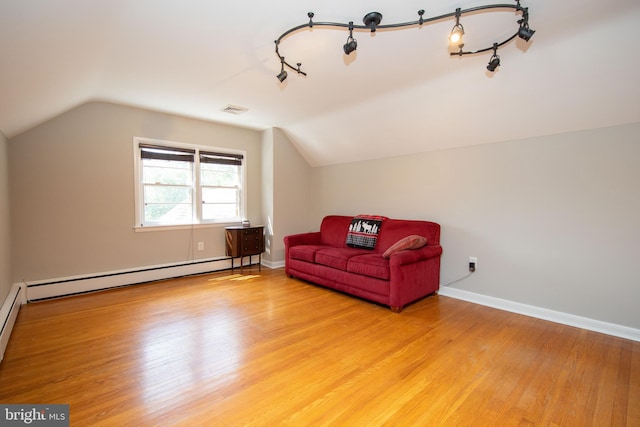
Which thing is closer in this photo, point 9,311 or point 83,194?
point 9,311

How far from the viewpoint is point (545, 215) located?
2.97 m

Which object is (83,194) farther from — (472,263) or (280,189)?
(472,263)

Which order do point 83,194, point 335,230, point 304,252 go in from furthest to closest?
point 335,230 < point 304,252 < point 83,194

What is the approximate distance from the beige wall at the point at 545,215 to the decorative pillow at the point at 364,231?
1.64 ft

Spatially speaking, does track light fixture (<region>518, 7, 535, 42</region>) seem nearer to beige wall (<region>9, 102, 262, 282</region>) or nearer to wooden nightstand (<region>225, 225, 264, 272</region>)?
wooden nightstand (<region>225, 225, 264, 272</region>)

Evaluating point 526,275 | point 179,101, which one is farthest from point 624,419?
point 179,101

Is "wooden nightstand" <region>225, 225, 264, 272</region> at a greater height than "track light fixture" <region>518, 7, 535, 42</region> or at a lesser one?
lesser

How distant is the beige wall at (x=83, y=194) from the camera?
11.0ft

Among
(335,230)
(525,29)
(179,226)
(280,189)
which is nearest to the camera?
(525,29)

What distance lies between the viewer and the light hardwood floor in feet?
5.42

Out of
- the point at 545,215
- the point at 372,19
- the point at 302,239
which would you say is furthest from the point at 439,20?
the point at 302,239

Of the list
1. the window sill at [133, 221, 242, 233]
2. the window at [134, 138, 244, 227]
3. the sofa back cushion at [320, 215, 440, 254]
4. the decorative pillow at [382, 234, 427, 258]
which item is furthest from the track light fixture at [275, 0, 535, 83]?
the window sill at [133, 221, 242, 233]

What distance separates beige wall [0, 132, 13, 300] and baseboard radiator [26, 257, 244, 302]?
308 millimetres

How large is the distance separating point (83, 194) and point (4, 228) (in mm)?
869
